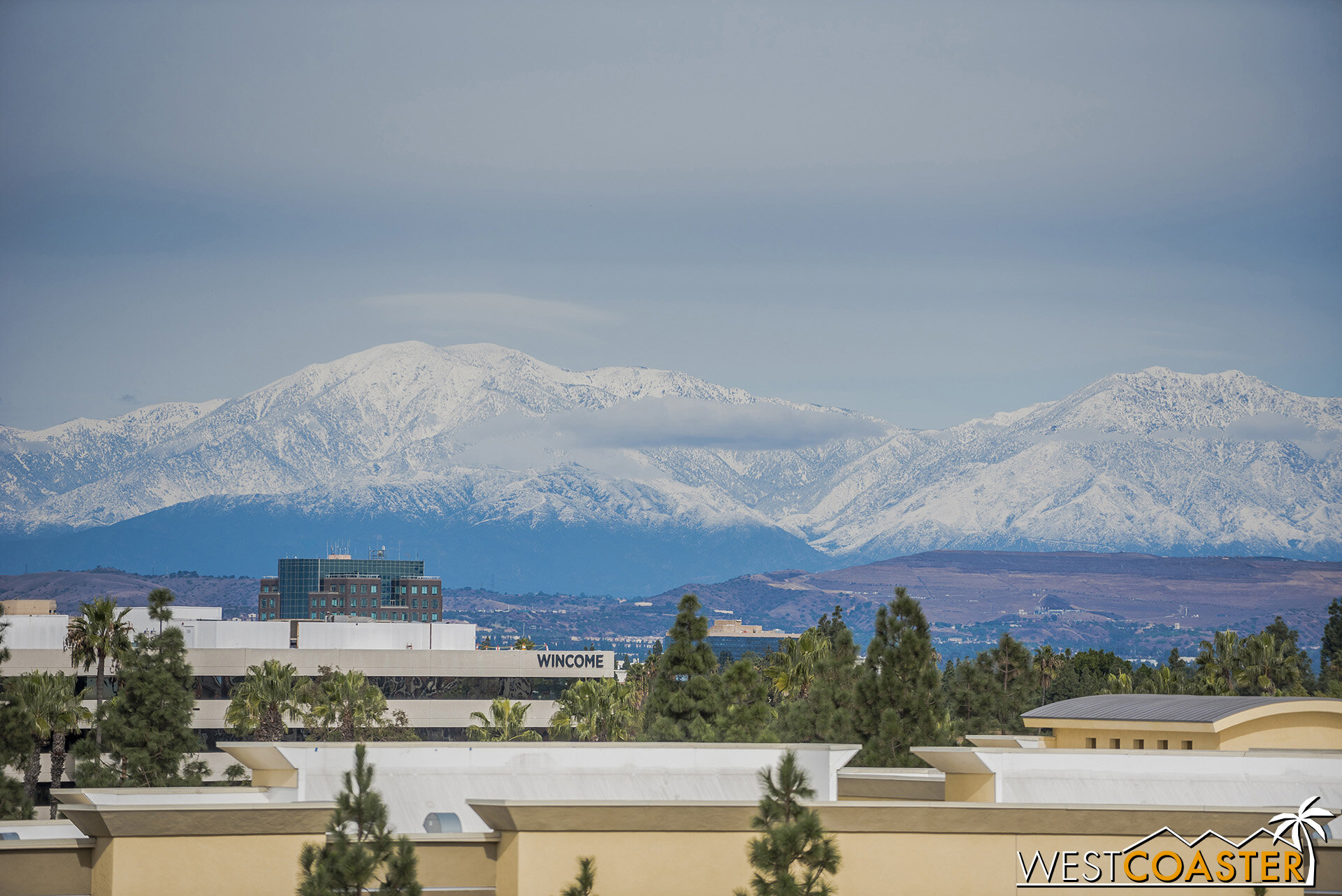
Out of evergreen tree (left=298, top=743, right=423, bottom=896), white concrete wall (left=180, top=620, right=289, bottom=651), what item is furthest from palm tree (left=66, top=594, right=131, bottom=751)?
evergreen tree (left=298, top=743, right=423, bottom=896)

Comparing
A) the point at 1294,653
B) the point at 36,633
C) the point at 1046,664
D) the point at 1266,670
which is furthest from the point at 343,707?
the point at 1294,653

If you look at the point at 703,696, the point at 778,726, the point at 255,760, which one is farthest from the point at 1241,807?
the point at 778,726

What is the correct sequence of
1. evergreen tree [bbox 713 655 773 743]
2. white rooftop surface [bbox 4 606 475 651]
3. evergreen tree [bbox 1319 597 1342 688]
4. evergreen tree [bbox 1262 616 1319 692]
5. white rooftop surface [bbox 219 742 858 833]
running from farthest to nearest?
evergreen tree [bbox 1319 597 1342 688] → evergreen tree [bbox 1262 616 1319 692] → white rooftop surface [bbox 4 606 475 651] → evergreen tree [bbox 713 655 773 743] → white rooftop surface [bbox 219 742 858 833]

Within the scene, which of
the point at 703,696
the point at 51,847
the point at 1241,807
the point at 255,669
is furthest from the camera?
the point at 255,669

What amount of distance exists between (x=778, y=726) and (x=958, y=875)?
164 ft

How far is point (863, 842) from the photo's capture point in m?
25.7

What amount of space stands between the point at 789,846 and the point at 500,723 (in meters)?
108

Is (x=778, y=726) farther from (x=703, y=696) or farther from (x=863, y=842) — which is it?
(x=863, y=842)

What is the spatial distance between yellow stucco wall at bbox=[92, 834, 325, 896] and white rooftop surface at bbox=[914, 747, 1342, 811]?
11.7 metres

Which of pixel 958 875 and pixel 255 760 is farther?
pixel 255 760

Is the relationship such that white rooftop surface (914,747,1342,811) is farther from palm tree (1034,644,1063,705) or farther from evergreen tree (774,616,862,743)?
palm tree (1034,644,1063,705)

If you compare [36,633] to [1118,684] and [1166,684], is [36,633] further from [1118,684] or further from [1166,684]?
[1166,684]

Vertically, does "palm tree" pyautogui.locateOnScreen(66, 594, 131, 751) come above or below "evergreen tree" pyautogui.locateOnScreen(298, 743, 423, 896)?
above

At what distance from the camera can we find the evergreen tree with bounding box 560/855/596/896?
78.6 feet
